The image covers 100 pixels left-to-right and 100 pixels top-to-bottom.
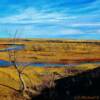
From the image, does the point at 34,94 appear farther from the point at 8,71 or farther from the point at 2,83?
the point at 8,71

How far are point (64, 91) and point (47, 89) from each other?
1386mm

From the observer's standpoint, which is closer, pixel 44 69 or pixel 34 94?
pixel 34 94

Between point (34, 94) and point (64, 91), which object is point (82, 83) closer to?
point (64, 91)

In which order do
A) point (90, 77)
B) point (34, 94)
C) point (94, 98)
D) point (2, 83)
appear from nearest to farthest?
point (94, 98) → point (34, 94) → point (90, 77) → point (2, 83)

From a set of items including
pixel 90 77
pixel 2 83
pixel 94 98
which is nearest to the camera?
pixel 94 98

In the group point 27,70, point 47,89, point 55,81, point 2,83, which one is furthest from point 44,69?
point 47,89

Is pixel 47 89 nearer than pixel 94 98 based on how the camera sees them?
No

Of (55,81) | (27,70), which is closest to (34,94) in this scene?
(55,81)

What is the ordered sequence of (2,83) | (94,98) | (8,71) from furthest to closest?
(8,71), (2,83), (94,98)

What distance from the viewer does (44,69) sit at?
162ft

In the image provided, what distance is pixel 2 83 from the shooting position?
4084cm

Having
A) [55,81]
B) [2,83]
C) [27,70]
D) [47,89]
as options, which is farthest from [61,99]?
[27,70]

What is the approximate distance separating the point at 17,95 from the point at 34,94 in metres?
1.69

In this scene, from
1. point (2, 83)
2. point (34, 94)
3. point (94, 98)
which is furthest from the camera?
point (2, 83)
